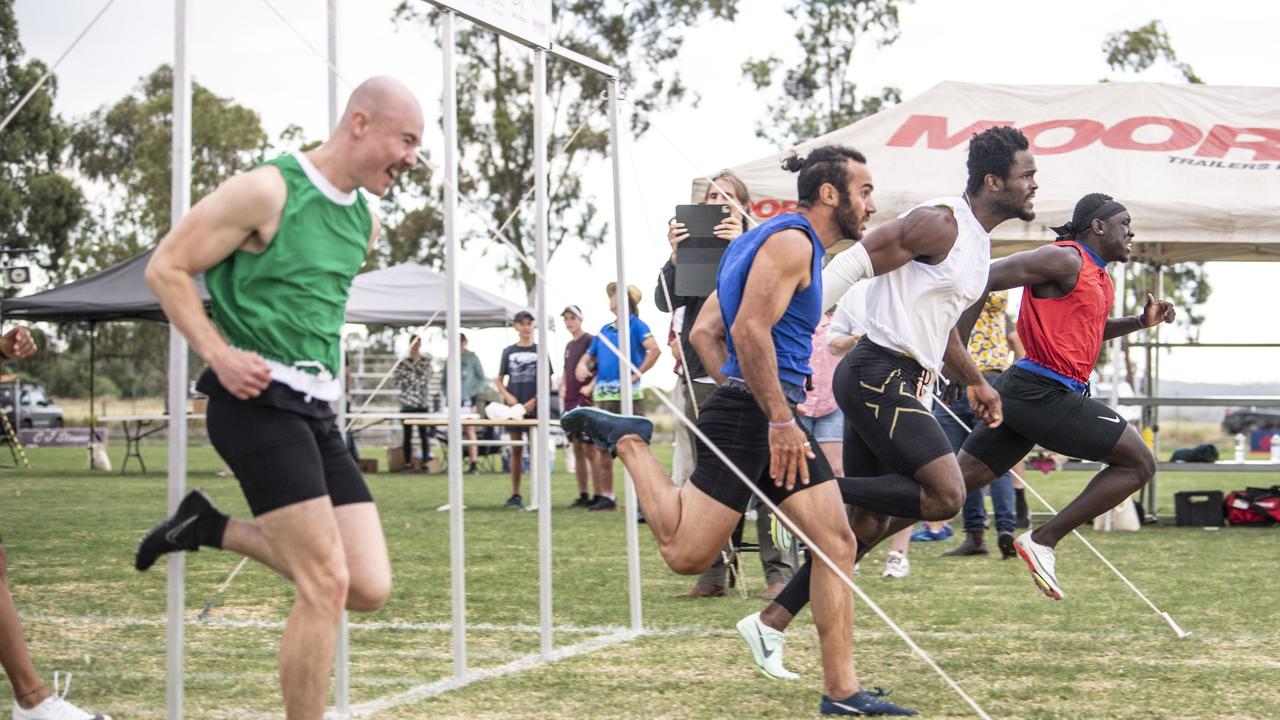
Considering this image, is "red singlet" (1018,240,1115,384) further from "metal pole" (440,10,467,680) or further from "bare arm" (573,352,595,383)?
"bare arm" (573,352,595,383)

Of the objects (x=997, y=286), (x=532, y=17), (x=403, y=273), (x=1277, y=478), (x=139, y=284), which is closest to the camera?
(x=532, y=17)

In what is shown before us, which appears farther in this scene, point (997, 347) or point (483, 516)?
point (483, 516)

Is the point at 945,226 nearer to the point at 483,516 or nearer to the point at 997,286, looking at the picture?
the point at 997,286

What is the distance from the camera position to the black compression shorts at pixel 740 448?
515 cm

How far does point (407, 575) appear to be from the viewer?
915 centimetres

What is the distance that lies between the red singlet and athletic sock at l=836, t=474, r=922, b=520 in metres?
1.41

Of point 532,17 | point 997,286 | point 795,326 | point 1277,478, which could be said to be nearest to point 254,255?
point 795,326

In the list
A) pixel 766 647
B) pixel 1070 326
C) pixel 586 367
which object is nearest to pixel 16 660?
pixel 766 647

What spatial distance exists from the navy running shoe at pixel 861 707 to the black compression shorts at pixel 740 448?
27.6 inches

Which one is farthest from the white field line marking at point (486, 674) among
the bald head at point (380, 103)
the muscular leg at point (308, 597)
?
the bald head at point (380, 103)

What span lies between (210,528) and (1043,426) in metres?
3.99

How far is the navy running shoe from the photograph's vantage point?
5004 mm

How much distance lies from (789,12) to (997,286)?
101 ft

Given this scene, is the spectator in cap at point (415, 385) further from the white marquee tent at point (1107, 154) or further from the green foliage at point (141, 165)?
the green foliage at point (141, 165)
